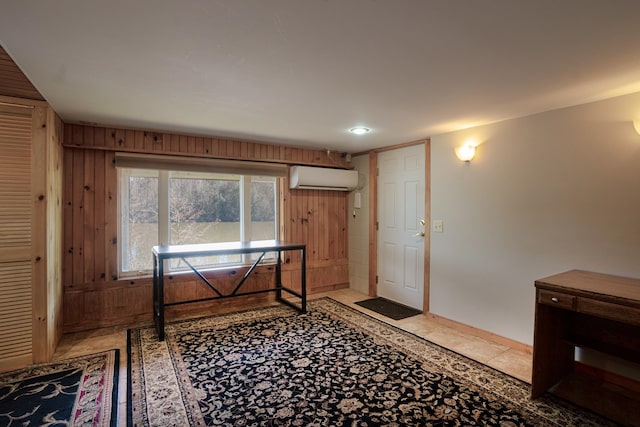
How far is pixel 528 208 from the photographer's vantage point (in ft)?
9.10

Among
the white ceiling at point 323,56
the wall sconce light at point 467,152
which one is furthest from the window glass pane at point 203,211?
the wall sconce light at point 467,152

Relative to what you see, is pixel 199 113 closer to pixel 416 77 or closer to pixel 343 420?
pixel 416 77

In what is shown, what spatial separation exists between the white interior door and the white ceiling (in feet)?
3.90

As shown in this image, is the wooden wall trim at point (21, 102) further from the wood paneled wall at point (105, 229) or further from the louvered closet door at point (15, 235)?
the wood paneled wall at point (105, 229)

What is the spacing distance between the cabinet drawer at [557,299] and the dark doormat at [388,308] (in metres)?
1.77

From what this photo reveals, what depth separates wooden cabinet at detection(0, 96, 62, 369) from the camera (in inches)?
95.3

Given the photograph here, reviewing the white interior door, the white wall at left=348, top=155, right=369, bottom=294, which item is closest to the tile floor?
the white interior door

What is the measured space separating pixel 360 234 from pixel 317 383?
8.96ft

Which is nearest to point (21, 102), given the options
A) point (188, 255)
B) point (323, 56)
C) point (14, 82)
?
point (14, 82)

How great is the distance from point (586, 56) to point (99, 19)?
2.47 meters

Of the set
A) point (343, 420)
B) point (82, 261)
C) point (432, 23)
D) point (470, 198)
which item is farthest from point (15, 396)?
point (470, 198)

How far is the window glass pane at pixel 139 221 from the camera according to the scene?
3.53 metres

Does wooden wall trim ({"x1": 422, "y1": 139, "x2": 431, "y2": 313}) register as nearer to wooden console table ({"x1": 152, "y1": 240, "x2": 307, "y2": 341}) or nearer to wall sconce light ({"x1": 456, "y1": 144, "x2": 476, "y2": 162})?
wall sconce light ({"x1": 456, "y1": 144, "x2": 476, "y2": 162})

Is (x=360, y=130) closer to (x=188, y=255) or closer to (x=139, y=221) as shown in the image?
(x=188, y=255)
